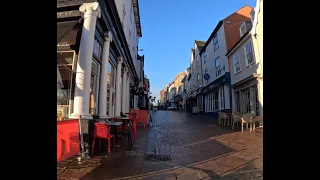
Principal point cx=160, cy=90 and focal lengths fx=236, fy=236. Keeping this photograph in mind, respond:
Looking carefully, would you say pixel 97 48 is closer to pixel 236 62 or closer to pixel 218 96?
pixel 236 62

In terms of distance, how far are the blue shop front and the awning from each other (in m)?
14.9

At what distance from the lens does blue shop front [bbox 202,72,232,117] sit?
778 inches

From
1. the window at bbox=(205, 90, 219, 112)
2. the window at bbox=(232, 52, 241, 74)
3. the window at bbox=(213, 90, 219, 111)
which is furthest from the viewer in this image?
the window at bbox=(205, 90, 219, 112)

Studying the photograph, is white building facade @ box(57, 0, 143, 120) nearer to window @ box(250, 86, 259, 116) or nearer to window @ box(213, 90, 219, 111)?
window @ box(250, 86, 259, 116)

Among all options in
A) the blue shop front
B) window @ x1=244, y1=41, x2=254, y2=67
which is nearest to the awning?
window @ x1=244, y1=41, x2=254, y2=67

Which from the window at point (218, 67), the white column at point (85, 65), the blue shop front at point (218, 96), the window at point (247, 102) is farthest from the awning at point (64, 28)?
the window at point (218, 67)

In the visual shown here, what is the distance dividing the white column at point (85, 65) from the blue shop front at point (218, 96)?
48.1 ft

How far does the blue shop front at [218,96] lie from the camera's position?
19.8 metres
